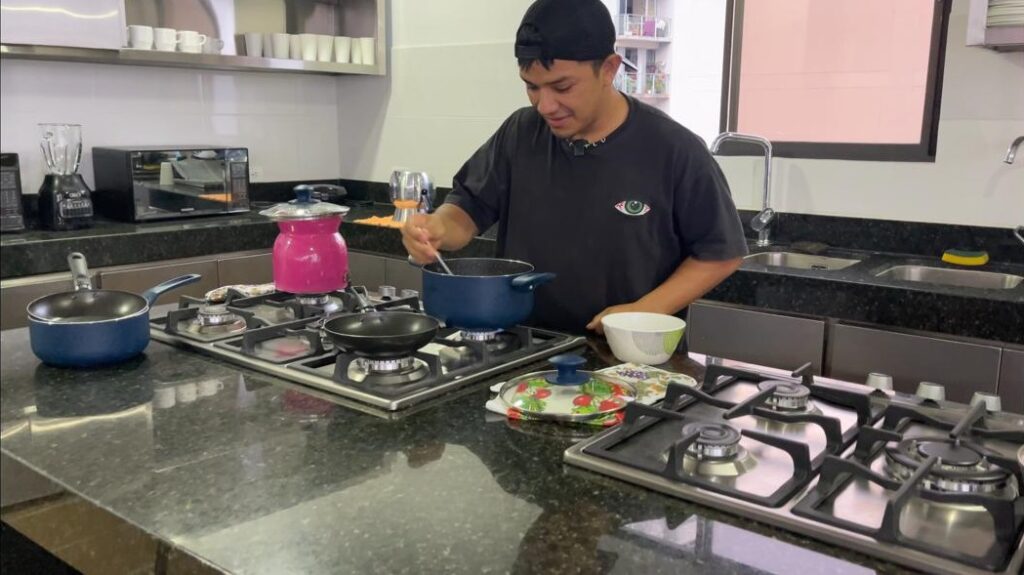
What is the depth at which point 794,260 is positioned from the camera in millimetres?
2854

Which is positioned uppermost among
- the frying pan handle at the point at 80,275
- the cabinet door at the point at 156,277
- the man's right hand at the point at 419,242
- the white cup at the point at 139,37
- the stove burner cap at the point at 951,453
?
the white cup at the point at 139,37

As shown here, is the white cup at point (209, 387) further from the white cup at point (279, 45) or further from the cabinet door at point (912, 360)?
the white cup at point (279, 45)

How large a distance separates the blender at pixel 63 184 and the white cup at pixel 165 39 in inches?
15.8

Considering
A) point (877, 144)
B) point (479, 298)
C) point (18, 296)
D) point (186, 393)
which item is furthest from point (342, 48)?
point (186, 393)

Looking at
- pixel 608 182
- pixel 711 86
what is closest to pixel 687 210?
pixel 608 182

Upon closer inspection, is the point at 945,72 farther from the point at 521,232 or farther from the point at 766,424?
the point at 766,424

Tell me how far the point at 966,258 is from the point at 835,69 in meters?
1.13

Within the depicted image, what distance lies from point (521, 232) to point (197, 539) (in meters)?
1.19

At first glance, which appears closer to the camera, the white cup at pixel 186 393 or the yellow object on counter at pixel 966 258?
the white cup at pixel 186 393

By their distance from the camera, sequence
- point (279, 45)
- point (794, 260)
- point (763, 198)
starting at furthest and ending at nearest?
point (279, 45) → point (763, 198) → point (794, 260)

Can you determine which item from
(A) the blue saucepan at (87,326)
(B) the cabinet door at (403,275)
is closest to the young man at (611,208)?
(A) the blue saucepan at (87,326)

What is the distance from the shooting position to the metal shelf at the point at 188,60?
2.77m

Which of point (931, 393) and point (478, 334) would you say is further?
point (478, 334)

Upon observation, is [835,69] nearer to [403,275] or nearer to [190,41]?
[403,275]
